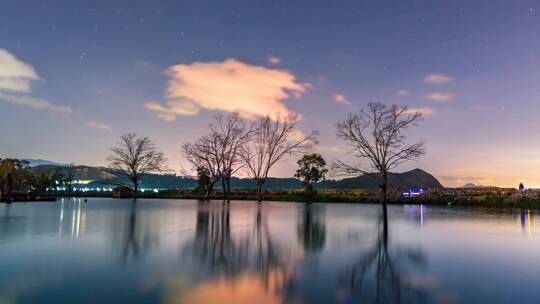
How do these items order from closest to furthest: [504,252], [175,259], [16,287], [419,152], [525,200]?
[16,287], [175,259], [504,252], [525,200], [419,152]

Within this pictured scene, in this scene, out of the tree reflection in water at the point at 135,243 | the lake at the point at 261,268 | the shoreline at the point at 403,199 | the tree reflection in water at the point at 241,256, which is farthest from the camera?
the shoreline at the point at 403,199

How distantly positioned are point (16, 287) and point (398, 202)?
36378 mm

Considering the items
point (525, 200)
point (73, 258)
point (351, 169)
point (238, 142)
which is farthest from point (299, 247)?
point (238, 142)

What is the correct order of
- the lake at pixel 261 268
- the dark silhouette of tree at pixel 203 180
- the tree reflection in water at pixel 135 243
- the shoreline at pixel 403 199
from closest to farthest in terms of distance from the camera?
the lake at pixel 261 268
the tree reflection in water at pixel 135 243
the shoreline at pixel 403 199
the dark silhouette of tree at pixel 203 180

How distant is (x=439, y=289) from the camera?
198 inches

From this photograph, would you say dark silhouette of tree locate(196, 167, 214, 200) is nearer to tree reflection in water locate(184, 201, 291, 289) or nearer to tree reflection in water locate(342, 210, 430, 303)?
tree reflection in water locate(184, 201, 291, 289)

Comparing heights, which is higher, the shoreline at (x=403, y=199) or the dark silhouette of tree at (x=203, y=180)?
the dark silhouette of tree at (x=203, y=180)

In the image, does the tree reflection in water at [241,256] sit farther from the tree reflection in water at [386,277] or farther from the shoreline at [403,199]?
the shoreline at [403,199]

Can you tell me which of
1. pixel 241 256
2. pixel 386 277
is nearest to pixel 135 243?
pixel 241 256

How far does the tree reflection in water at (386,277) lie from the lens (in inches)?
181

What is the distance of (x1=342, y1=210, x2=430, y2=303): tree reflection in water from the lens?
15.1ft

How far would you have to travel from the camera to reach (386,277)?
5.63 metres

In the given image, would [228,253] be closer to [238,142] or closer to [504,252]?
[504,252]

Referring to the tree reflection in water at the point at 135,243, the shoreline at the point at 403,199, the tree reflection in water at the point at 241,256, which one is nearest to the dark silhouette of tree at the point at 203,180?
the shoreline at the point at 403,199
